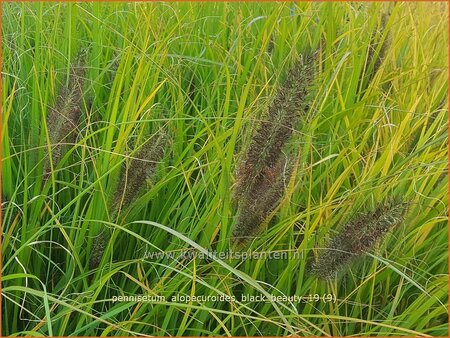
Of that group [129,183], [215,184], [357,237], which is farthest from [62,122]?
[357,237]

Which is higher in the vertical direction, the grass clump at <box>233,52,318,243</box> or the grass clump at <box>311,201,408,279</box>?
the grass clump at <box>233,52,318,243</box>

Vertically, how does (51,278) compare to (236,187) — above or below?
below

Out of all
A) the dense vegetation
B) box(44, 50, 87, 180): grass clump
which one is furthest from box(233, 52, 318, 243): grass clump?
box(44, 50, 87, 180): grass clump

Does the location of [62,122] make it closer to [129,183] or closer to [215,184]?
[129,183]

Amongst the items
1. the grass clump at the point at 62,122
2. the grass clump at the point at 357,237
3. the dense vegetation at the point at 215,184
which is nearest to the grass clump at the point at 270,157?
the dense vegetation at the point at 215,184

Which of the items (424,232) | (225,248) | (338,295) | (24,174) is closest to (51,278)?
(24,174)

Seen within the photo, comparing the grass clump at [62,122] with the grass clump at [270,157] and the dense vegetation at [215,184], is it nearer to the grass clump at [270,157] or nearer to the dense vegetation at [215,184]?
the dense vegetation at [215,184]

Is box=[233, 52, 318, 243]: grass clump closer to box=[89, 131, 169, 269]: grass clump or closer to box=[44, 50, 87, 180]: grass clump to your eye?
box=[89, 131, 169, 269]: grass clump

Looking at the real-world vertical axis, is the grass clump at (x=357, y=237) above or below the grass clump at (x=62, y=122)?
below

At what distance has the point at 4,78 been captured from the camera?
125cm

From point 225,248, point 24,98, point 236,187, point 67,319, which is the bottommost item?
point 67,319

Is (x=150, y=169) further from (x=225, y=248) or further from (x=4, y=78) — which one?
(x=4, y=78)

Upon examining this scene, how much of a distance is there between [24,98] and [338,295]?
70 cm

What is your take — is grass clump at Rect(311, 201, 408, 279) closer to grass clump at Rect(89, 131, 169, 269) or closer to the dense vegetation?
the dense vegetation
